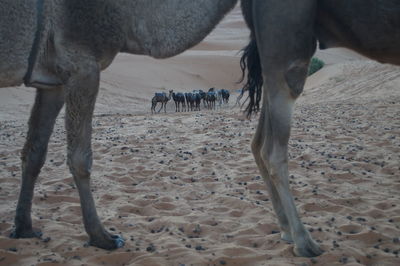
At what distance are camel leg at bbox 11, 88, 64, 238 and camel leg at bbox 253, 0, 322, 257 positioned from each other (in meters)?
1.90

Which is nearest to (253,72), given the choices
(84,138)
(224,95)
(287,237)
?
(287,237)

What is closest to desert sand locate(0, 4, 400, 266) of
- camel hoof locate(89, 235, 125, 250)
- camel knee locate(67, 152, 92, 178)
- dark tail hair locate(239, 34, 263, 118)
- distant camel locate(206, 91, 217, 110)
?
camel hoof locate(89, 235, 125, 250)

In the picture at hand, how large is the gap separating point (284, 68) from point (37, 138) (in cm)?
230

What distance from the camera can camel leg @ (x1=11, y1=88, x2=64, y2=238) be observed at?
4090mm

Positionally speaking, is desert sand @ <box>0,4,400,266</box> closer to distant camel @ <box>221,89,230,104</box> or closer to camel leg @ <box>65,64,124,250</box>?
camel leg @ <box>65,64,124,250</box>

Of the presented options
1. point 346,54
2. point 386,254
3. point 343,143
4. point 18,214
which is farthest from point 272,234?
point 346,54

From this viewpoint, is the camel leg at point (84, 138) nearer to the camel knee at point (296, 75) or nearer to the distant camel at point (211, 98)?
the camel knee at point (296, 75)

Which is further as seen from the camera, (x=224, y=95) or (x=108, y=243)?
(x=224, y=95)

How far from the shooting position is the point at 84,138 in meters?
3.70

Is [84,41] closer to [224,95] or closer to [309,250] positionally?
[309,250]

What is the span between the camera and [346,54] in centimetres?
6406

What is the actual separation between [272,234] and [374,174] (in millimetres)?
2568

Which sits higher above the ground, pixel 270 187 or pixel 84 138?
pixel 84 138

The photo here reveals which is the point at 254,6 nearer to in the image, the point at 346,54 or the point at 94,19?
the point at 94,19
